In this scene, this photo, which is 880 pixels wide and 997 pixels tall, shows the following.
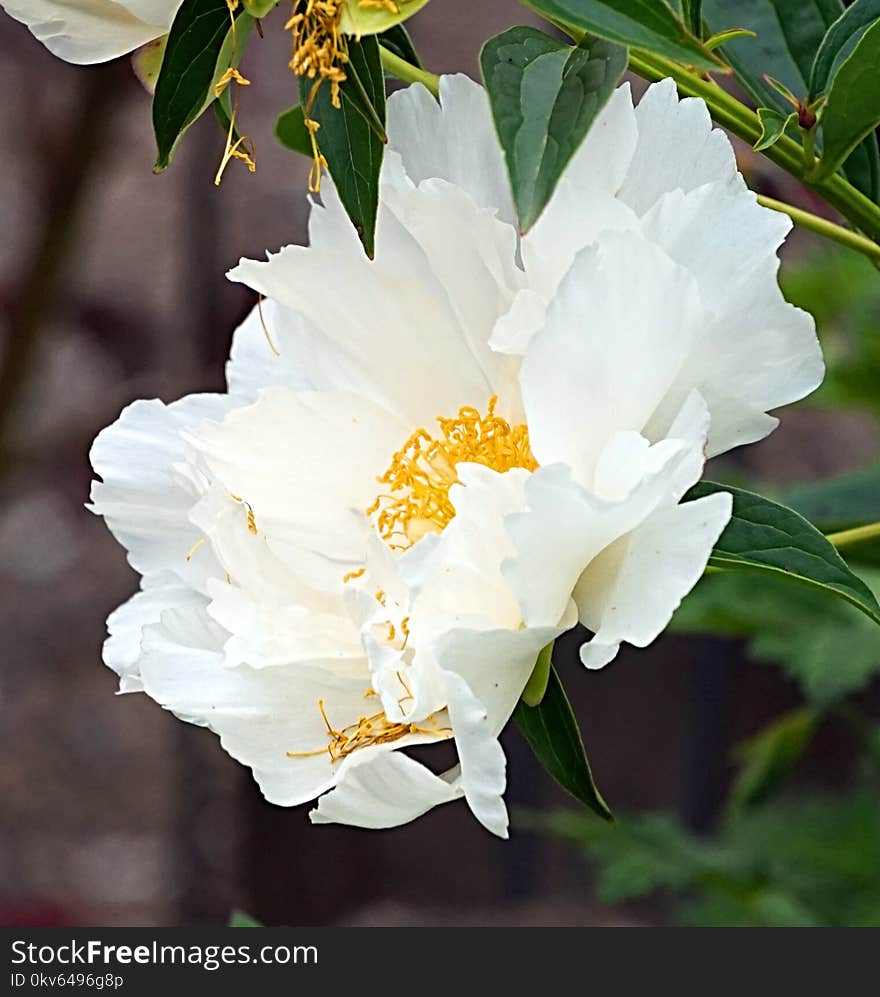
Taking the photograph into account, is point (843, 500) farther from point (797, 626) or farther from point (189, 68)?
point (189, 68)

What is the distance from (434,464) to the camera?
0.47 meters

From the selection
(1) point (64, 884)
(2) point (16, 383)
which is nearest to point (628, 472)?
(2) point (16, 383)

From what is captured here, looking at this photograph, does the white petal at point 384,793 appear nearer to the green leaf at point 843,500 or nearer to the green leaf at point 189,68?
the green leaf at point 189,68

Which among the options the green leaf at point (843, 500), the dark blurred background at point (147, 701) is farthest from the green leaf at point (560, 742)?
the dark blurred background at point (147, 701)

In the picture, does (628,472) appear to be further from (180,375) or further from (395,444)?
(180,375)

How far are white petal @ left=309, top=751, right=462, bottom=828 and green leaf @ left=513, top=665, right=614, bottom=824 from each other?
43 mm

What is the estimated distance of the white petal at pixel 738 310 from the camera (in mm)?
380

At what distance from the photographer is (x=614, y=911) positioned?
1.79 m

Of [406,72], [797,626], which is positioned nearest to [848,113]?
[406,72]

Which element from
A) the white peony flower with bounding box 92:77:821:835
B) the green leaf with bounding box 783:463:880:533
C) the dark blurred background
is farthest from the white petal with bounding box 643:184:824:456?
the dark blurred background

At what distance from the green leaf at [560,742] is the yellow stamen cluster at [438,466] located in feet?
0.24

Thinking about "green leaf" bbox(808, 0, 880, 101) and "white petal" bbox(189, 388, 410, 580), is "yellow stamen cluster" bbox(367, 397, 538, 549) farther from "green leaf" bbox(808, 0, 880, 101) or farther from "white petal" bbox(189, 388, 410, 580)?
"green leaf" bbox(808, 0, 880, 101)

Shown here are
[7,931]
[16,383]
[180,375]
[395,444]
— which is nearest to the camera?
[395,444]

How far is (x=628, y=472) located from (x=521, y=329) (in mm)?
58
